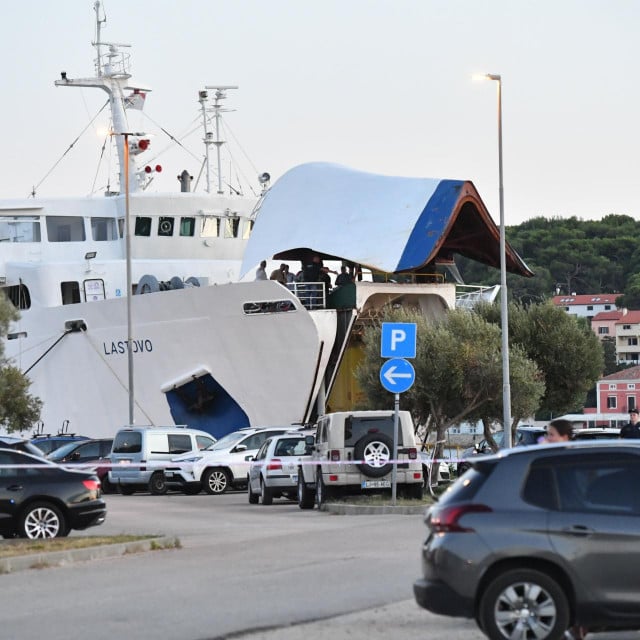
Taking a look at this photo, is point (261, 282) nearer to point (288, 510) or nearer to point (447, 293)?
point (447, 293)

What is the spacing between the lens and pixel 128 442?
3400 cm

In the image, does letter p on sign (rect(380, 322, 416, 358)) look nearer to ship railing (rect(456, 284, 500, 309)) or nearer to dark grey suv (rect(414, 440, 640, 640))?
dark grey suv (rect(414, 440, 640, 640))

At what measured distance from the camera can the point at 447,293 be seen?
4338cm

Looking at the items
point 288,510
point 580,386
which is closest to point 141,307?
point 580,386

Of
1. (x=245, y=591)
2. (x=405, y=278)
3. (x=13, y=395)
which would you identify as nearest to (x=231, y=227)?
(x=405, y=278)

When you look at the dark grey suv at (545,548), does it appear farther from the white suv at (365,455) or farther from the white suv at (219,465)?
the white suv at (219,465)

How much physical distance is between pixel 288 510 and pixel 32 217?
24.8 m

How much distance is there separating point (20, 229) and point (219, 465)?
1802 cm

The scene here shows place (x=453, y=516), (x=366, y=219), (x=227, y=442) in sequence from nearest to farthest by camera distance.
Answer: (x=453, y=516) → (x=227, y=442) → (x=366, y=219)

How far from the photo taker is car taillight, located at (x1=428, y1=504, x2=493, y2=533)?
31.1 ft

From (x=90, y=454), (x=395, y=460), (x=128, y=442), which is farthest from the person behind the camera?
(x=90, y=454)

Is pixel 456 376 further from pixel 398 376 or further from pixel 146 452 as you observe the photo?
pixel 398 376

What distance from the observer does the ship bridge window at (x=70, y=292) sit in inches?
1849

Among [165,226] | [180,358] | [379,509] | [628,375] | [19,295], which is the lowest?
[379,509]
